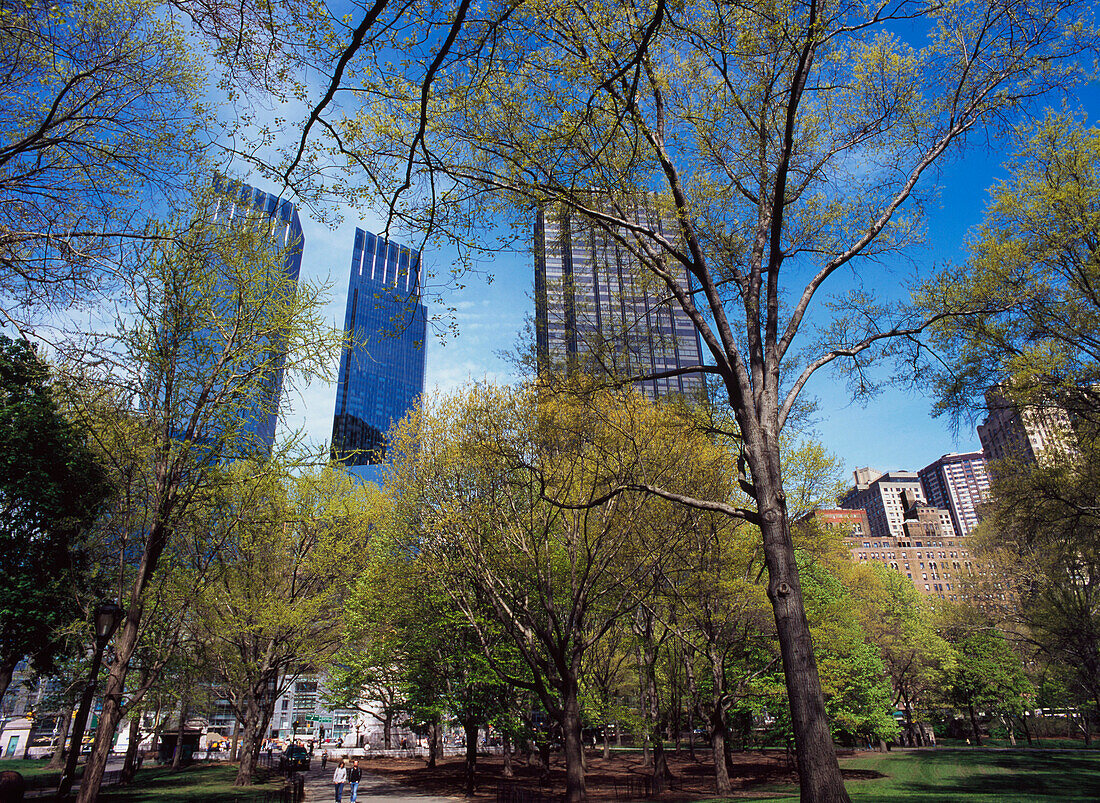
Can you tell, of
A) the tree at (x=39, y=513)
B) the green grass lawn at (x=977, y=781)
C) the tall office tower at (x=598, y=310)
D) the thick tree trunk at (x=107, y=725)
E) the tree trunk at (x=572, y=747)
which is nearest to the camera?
the thick tree trunk at (x=107, y=725)

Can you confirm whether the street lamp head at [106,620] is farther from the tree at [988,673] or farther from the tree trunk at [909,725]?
the tree trunk at [909,725]

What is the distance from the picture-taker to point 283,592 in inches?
877

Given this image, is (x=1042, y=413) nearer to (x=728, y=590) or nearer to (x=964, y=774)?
(x=728, y=590)

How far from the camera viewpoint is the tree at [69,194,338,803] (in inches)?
414

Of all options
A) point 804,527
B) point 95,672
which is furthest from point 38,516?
point 804,527

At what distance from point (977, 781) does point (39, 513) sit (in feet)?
115

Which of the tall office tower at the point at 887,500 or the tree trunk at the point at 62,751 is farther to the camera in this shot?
the tall office tower at the point at 887,500

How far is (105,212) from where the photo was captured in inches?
290

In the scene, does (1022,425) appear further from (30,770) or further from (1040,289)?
(30,770)

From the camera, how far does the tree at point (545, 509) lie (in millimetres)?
13844

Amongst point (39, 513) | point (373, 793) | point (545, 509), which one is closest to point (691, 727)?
point (373, 793)

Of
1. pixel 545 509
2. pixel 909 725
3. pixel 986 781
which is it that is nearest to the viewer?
pixel 545 509

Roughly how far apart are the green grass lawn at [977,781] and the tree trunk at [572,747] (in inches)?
177

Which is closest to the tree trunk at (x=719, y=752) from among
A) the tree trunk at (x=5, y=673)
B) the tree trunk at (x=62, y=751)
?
the tree trunk at (x=5, y=673)
